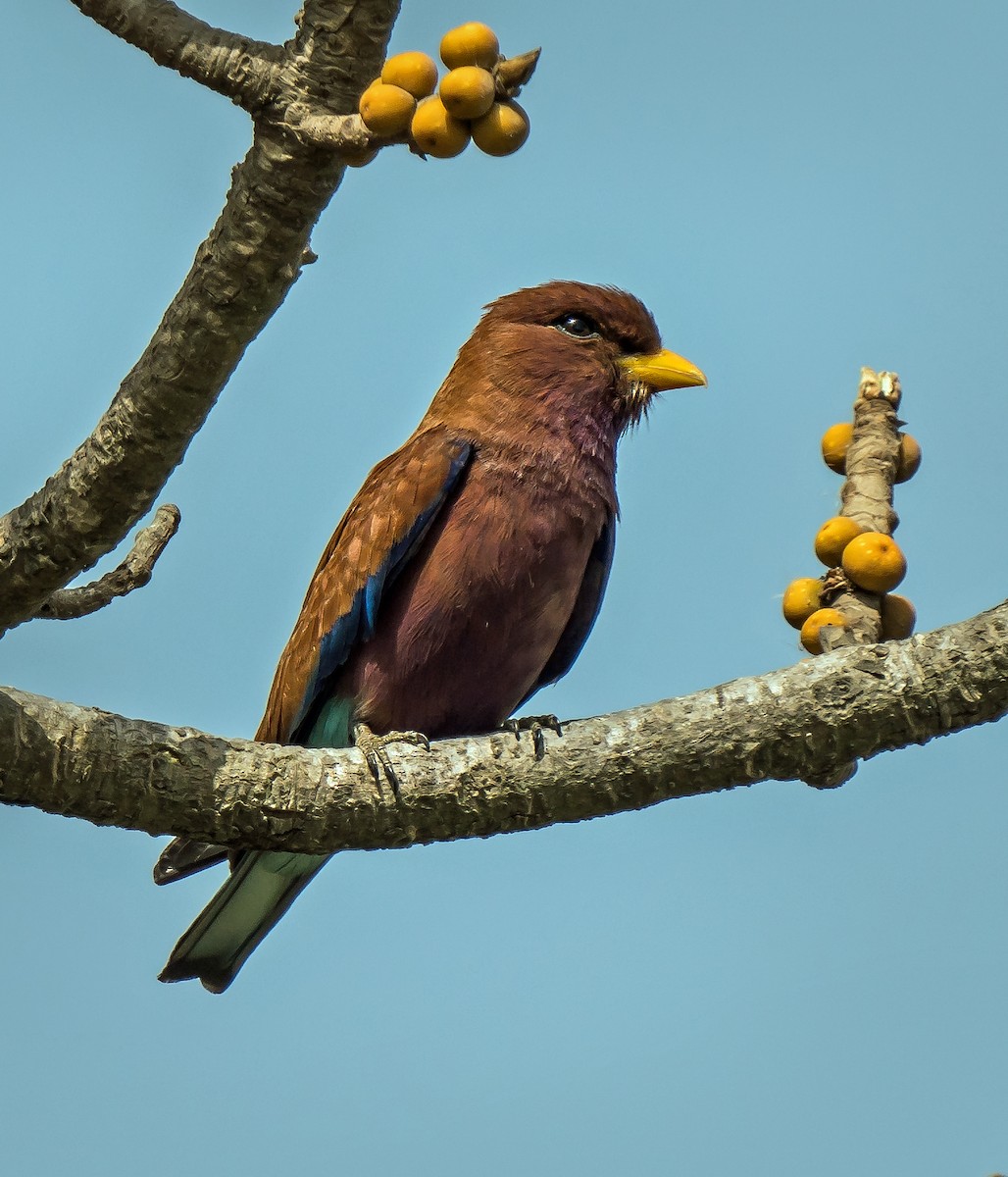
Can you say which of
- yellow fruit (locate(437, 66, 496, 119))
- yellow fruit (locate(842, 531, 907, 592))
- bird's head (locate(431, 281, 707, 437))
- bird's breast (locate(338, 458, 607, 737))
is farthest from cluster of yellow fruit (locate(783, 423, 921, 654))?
yellow fruit (locate(437, 66, 496, 119))

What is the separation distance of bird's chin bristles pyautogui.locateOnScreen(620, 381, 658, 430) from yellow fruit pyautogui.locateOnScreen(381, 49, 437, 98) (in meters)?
3.25

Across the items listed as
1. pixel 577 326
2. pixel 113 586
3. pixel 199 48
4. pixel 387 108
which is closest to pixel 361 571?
pixel 113 586

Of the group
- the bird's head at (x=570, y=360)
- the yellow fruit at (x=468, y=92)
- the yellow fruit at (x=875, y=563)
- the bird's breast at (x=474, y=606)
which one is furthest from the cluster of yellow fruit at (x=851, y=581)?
the yellow fruit at (x=468, y=92)

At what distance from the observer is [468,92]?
288cm

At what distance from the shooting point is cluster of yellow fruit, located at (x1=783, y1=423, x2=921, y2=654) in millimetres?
4320

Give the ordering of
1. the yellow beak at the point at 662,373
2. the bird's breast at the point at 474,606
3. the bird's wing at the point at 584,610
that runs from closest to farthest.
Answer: the bird's breast at the point at 474,606 < the bird's wing at the point at 584,610 < the yellow beak at the point at 662,373

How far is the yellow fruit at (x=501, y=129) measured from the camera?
2.90 m

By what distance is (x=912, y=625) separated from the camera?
454cm

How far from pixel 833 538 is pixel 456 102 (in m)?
2.04

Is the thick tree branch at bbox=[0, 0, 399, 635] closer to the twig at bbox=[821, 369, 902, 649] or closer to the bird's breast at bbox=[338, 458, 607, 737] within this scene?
Answer: the bird's breast at bbox=[338, 458, 607, 737]

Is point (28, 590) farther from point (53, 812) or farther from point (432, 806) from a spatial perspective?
point (432, 806)

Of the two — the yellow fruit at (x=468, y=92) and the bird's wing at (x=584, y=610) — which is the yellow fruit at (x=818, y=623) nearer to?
the bird's wing at (x=584, y=610)

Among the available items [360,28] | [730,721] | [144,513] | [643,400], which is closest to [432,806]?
[730,721]

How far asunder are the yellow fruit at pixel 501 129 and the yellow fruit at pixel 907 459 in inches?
88.6
